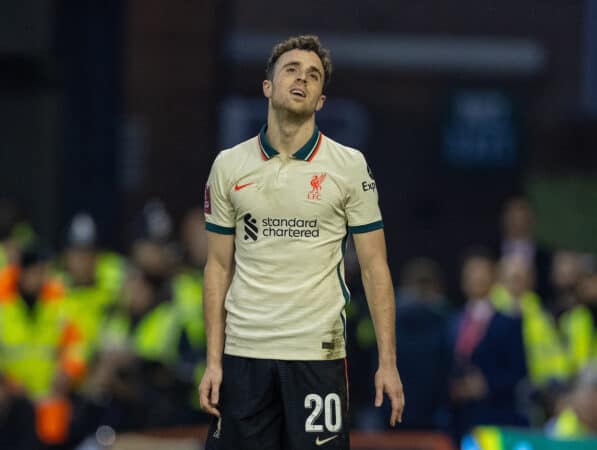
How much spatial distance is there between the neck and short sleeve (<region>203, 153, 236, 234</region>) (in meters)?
0.21

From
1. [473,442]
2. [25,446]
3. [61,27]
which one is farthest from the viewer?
[61,27]

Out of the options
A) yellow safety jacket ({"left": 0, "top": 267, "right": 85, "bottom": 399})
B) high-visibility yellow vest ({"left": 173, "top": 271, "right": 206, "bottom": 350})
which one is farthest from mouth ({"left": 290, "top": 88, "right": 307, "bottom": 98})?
yellow safety jacket ({"left": 0, "top": 267, "right": 85, "bottom": 399})

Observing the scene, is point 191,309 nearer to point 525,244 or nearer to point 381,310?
point 525,244

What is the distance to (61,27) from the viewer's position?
51.6 feet

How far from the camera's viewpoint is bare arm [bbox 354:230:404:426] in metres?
5.18

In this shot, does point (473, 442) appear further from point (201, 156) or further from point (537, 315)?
point (201, 156)

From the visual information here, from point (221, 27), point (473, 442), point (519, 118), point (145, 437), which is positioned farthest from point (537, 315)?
point (519, 118)

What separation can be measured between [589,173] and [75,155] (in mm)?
7503

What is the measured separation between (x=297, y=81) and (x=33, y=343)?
20.8 feet

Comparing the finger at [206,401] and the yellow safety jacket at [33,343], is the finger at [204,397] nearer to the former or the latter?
the finger at [206,401]

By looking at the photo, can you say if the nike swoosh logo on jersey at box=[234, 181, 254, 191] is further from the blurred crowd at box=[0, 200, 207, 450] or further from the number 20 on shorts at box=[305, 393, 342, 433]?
the blurred crowd at box=[0, 200, 207, 450]

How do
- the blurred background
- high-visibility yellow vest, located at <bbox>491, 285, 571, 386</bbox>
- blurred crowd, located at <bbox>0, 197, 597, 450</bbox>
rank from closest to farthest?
blurred crowd, located at <bbox>0, 197, 597, 450</bbox>, the blurred background, high-visibility yellow vest, located at <bbox>491, 285, 571, 386</bbox>

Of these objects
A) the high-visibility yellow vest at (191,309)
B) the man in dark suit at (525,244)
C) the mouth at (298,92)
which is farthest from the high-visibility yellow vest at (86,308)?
the mouth at (298,92)

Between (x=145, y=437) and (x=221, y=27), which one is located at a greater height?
(x=221, y=27)
